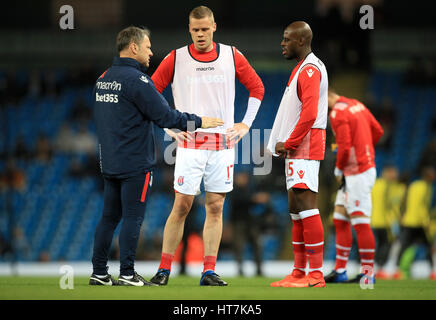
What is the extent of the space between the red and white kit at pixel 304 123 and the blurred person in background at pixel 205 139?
1.42ft

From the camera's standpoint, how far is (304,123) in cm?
578

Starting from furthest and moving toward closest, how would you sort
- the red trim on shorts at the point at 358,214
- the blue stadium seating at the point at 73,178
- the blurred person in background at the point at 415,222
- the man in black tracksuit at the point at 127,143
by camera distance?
the blue stadium seating at the point at 73,178
the blurred person in background at the point at 415,222
the red trim on shorts at the point at 358,214
the man in black tracksuit at the point at 127,143

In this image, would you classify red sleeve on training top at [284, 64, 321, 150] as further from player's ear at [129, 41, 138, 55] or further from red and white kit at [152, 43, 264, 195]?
player's ear at [129, 41, 138, 55]

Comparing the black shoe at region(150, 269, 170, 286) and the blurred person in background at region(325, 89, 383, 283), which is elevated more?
the blurred person in background at region(325, 89, 383, 283)

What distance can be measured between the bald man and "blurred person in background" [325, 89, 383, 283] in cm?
101

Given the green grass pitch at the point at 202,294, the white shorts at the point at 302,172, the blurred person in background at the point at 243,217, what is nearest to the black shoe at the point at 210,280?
the green grass pitch at the point at 202,294

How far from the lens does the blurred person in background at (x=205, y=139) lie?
19.7 feet

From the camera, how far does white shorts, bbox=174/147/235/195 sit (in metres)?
6.03

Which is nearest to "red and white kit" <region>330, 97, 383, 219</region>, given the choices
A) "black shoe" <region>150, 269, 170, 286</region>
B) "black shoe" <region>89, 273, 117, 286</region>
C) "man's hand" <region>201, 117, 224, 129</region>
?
"man's hand" <region>201, 117, 224, 129</region>

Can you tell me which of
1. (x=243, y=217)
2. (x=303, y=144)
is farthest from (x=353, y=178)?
(x=243, y=217)

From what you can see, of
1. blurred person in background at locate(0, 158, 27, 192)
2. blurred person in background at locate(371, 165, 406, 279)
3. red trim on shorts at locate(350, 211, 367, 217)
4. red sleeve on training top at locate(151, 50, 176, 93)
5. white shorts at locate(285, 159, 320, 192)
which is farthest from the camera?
blurred person in background at locate(0, 158, 27, 192)

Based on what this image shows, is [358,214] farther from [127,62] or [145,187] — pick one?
[127,62]

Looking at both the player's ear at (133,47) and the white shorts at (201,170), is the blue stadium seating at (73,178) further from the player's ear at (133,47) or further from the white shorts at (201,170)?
the player's ear at (133,47)
